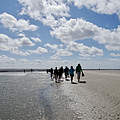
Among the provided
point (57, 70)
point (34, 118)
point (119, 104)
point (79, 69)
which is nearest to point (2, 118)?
point (34, 118)

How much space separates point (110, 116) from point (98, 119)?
69 centimetres

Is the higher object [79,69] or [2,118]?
[79,69]

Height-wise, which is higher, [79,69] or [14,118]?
[79,69]

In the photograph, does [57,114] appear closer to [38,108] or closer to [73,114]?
[73,114]

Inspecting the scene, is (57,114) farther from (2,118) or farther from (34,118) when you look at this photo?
(2,118)

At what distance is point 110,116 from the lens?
9961 millimetres

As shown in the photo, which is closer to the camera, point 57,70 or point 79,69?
point 79,69

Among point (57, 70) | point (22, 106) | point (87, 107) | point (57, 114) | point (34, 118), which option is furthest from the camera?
point (57, 70)

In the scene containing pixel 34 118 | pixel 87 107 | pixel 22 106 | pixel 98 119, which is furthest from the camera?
pixel 22 106

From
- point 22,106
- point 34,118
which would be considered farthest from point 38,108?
point 34,118

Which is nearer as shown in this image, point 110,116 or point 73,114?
point 110,116

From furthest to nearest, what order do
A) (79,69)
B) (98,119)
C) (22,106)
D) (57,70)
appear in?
(57,70) < (79,69) < (22,106) < (98,119)

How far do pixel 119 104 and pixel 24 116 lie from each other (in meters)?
4.98

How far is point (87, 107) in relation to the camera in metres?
12.3
